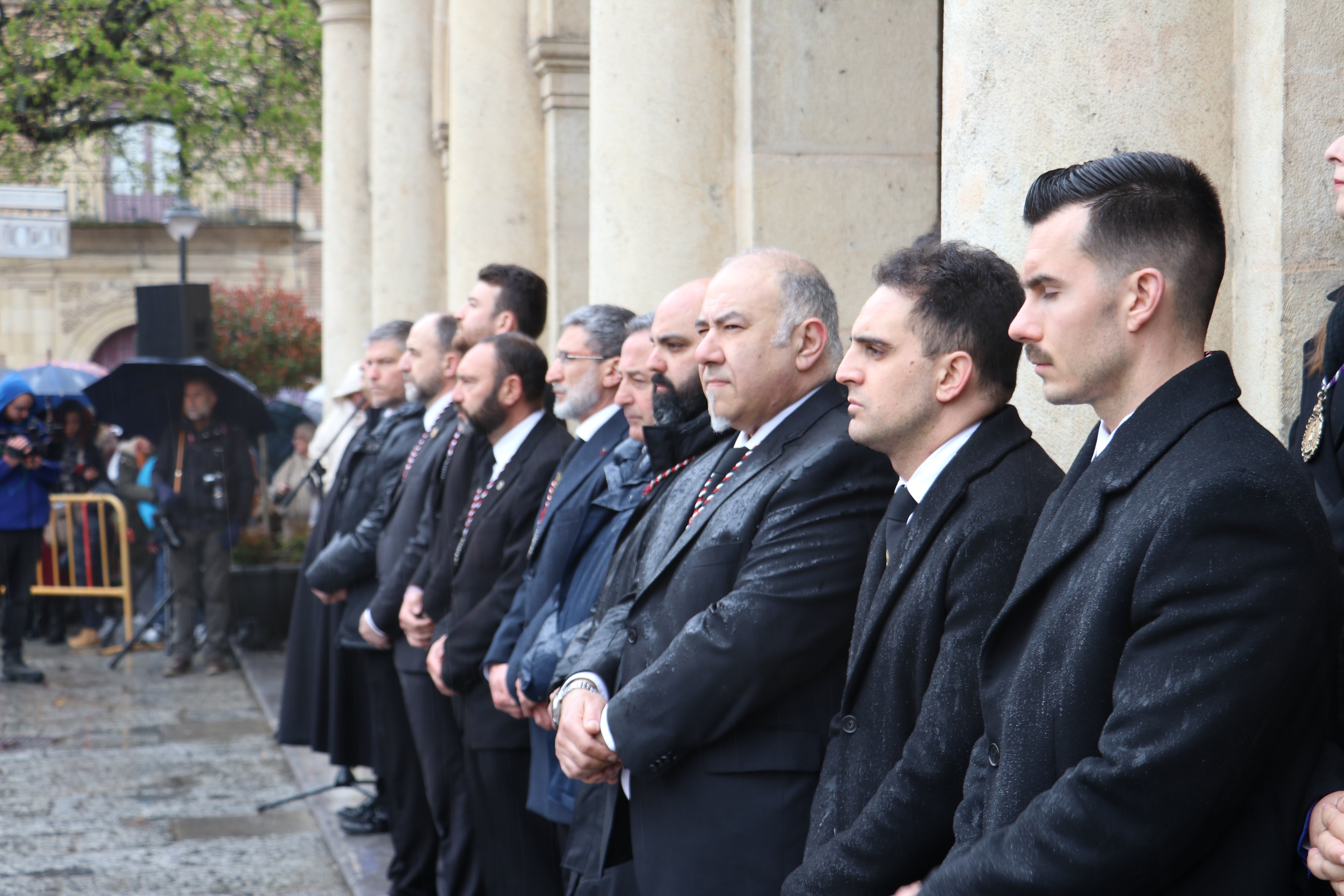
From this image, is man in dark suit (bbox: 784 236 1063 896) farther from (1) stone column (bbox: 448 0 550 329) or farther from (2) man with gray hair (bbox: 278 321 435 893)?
(1) stone column (bbox: 448 0 550 329)

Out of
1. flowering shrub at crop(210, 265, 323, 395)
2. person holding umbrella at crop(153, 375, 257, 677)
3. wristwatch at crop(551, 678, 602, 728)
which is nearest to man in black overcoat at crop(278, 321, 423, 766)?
wristwatch at crop(551, 678, 602, 728)

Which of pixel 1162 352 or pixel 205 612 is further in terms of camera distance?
pixel 205 612

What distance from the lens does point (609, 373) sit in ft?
16.1

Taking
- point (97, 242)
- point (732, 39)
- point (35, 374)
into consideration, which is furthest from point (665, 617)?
point (97, 242)

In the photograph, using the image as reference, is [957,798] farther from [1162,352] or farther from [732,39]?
[732,39]

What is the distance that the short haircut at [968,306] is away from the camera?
270 cm

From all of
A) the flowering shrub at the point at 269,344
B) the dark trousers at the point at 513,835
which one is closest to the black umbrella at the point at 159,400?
the dark trousers at the point at 513,835

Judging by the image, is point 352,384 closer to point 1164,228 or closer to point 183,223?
point 1164,228

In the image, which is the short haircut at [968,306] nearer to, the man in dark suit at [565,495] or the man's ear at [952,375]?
the man's ear at [952,375]

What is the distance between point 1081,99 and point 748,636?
129cm

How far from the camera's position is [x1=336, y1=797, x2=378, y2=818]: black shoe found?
6949mm

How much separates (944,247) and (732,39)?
116 inches

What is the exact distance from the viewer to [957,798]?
7.82 ft

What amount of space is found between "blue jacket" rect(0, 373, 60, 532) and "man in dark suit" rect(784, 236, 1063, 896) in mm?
9523
